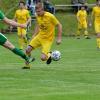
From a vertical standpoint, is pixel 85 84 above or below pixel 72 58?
above

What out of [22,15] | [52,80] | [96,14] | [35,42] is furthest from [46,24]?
[22,15]

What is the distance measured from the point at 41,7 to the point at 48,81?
342 cm

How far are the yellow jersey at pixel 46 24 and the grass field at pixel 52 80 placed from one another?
0.98 meters

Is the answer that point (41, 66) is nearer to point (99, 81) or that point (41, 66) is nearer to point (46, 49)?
point (46, 49)

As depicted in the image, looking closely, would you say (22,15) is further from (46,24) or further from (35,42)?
(46,24)

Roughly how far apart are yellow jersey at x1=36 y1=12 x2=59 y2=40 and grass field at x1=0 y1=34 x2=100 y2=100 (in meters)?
0.98

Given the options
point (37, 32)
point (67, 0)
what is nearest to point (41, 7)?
point (37, 32)

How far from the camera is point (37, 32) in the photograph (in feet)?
59.9

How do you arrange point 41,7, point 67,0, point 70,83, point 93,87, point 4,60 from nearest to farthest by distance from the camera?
point 93,87, point 70,83, point 41,7, point 4,60, point 67,0

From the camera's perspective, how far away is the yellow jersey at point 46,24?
17.5m

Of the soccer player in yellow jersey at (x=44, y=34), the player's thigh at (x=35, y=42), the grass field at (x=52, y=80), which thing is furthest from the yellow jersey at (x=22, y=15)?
the player's thigh at (x=35, y=42)

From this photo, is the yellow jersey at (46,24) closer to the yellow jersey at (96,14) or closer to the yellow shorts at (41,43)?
the yellow shorts at (41,43)

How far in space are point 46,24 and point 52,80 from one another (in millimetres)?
3419

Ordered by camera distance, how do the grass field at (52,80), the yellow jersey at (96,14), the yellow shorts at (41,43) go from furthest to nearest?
the yellow jersey at (96,14)
the yellow shorts at (41,43)
the grass field at (52,80)
